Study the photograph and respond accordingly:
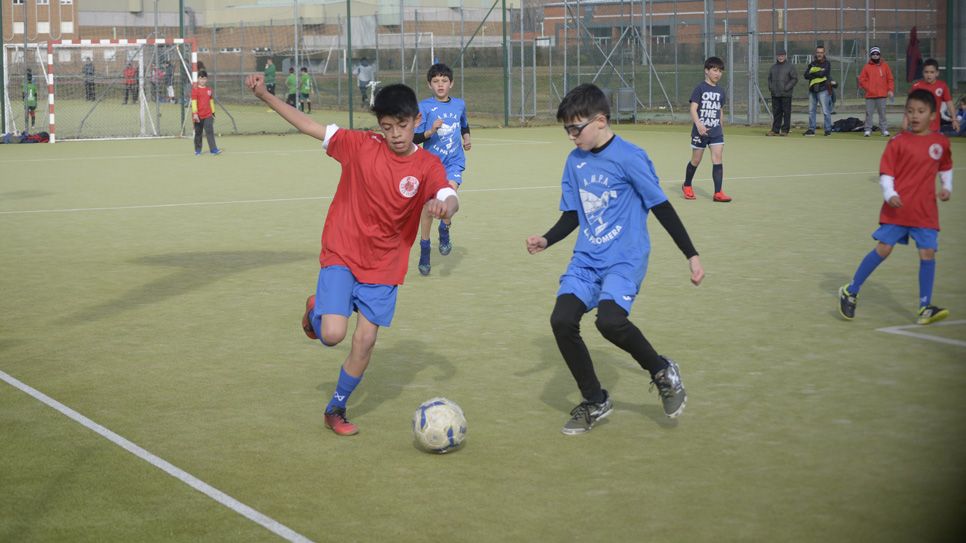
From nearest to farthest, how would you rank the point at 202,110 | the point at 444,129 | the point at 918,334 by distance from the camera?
the point at 918,334, the point at 444,129, the point at 202,110

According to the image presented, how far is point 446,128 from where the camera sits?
12.3 metres

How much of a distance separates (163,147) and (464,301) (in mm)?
22617

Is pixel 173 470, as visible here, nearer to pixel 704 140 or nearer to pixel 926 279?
pixel 926 279

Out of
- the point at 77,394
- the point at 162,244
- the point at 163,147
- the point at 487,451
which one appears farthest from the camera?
the point at 163,147

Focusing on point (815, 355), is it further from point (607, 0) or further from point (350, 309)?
point (607, 0)

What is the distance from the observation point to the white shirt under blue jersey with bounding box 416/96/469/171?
12258mm

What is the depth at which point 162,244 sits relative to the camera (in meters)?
13.8

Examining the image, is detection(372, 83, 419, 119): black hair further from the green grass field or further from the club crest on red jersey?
the green grass field

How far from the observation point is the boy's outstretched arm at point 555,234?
6402 mm

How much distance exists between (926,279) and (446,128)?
5.02 metres

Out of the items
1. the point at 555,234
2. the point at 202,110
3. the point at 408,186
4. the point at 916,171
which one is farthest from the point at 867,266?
the point at 202,110

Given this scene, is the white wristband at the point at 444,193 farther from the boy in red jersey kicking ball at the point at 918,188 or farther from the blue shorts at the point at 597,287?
the boy in red jersey kicking ball at the point at 918,188

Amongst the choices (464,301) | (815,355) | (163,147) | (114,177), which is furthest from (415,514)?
(163,147)

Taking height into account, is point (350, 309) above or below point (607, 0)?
below
